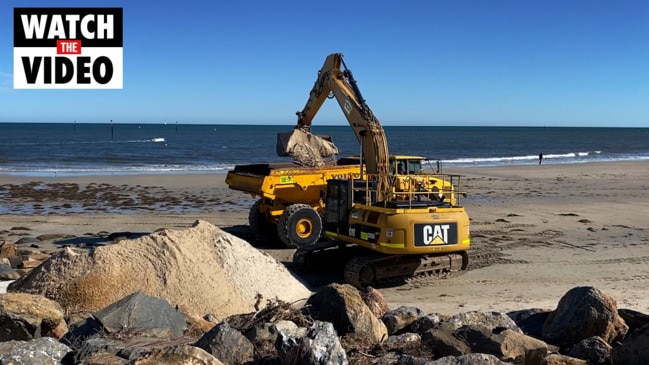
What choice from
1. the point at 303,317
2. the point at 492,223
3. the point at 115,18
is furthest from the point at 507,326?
the point at 115,18

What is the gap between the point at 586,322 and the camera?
6.99m

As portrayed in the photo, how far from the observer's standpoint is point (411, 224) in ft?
37.2

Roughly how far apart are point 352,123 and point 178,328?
8156 millimetres

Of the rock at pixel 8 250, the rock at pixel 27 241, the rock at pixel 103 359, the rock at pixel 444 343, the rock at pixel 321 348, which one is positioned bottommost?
the rock at pixel 27 241

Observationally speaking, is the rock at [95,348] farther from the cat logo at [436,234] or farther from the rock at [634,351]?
the cat logo at [436,234]

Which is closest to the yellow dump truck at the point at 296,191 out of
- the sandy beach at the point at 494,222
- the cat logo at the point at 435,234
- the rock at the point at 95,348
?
the sandy beach at the point at 494,222

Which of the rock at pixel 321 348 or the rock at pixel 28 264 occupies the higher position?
the rock at pixel 321 348

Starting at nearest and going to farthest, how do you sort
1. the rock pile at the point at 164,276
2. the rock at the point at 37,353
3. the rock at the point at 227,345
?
the rock at the point at 37,353, the rock at the point at 227,345, the rock pile at the point at 164,276

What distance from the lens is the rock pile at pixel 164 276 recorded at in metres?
8.39

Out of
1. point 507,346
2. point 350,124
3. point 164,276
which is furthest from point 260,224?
point 507,346

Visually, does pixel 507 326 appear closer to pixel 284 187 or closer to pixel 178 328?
pixel 178 328

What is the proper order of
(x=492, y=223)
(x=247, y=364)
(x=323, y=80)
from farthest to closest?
(x=492, y=223) → (x=323, y=80) → (x=247, y=364)

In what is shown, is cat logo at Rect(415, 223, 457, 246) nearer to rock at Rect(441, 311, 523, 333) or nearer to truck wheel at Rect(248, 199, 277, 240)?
rock at Rect(441, 311, 523, 333)

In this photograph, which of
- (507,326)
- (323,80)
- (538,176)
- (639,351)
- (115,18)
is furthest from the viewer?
(538,176)
